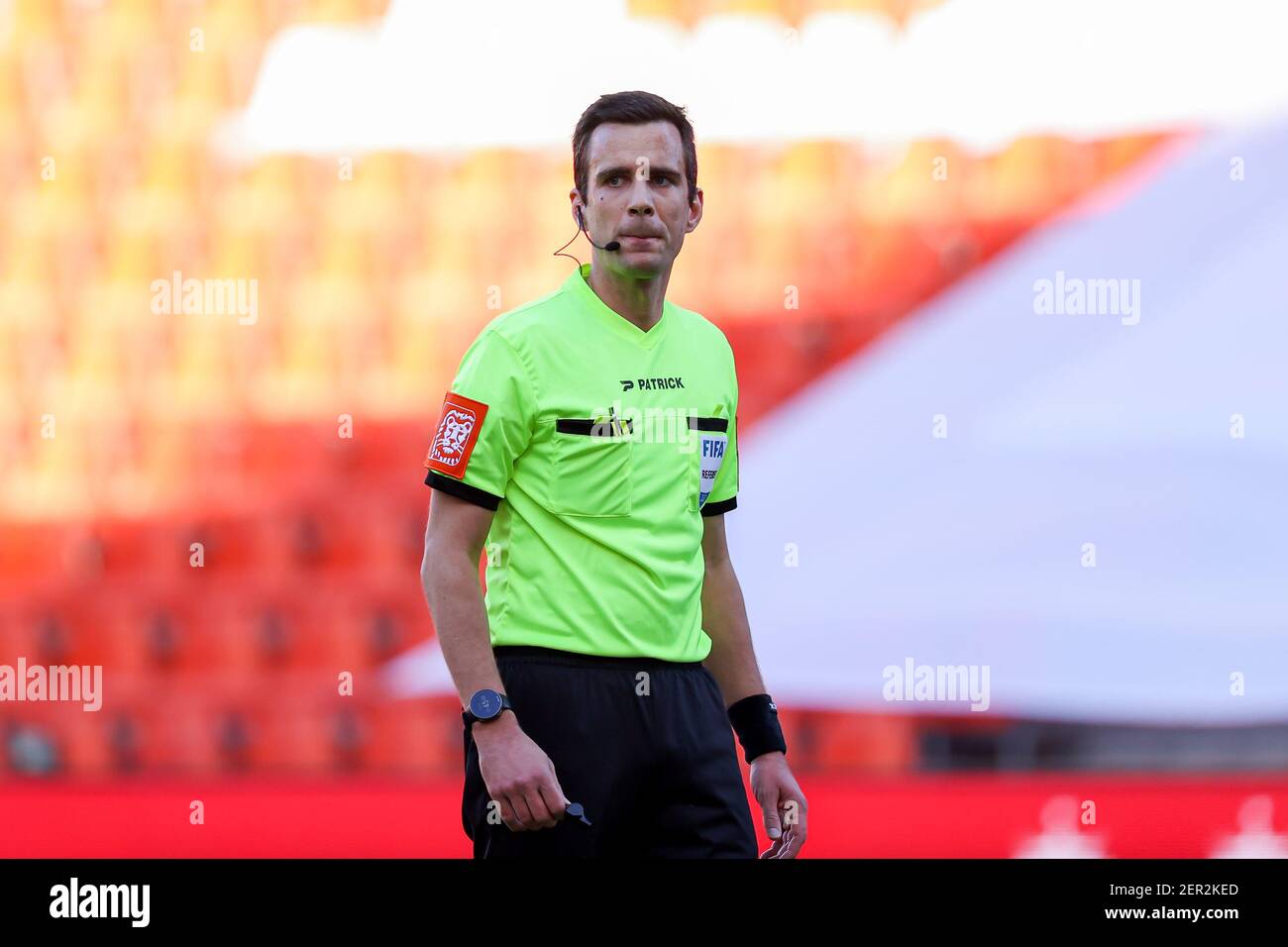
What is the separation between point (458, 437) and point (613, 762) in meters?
0.38

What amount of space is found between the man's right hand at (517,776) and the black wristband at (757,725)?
372 millimetres

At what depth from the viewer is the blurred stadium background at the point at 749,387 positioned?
3.30 m

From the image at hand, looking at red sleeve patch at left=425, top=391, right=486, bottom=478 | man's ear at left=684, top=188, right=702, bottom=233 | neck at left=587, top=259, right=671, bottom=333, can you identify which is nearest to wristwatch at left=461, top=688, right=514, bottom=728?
red sleeve patch at left=425, top=391, right=486, bottom=478

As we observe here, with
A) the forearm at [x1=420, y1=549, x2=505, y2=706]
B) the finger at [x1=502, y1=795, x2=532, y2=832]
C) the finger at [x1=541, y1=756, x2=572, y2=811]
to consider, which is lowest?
the finger at [x1=502, y1=795, x2=532, y2=832]

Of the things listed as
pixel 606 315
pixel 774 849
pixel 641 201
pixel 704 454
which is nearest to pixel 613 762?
pixel 774 849

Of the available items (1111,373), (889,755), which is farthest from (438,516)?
(1111,373)

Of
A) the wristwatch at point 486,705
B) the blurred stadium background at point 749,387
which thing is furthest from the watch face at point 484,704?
the blurred stadium background at point 749,387

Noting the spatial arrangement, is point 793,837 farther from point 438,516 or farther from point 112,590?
point 112,590

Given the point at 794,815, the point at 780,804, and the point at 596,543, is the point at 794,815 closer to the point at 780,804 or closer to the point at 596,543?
the point at 780,804

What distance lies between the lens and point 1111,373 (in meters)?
3.36

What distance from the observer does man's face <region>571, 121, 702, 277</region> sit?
65.1 inches

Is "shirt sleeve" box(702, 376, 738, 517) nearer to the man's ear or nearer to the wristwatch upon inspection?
the man's ear

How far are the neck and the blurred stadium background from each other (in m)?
1.75

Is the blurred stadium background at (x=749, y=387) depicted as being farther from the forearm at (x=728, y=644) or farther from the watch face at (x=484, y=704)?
the watch face at (x=484, y=704)
